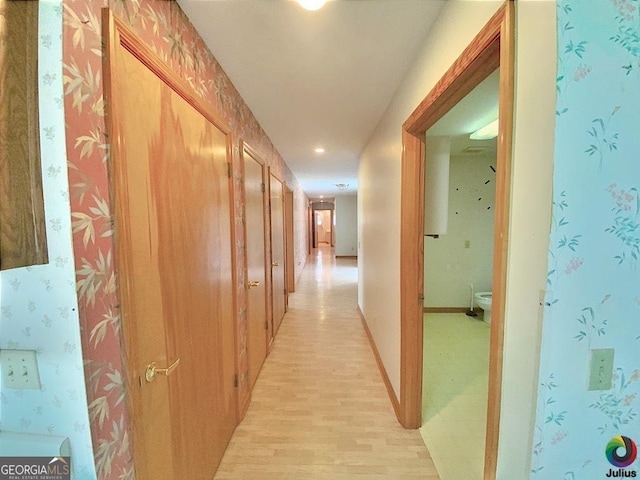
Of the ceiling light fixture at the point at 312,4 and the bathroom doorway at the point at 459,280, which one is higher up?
the ceiling light fixture at the point at 312,4

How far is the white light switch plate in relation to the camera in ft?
2.10

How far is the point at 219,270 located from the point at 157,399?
689 mm

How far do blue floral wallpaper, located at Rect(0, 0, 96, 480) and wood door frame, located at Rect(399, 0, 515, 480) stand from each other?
118cm

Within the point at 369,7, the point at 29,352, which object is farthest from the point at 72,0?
the point at 369,7

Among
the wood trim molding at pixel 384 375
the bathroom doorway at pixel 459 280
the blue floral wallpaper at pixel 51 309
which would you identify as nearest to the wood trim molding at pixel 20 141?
the blue floral wallpaper at pixel 51 309

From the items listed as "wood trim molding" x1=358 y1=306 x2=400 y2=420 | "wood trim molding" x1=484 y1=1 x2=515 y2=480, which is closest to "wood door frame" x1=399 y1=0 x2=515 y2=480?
Result: "wood trim molding" x1=484 y1=1 x2=515 y2=480

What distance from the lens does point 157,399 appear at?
Result: 939mm

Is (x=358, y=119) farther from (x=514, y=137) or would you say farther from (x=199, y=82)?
(x=514, y=137)

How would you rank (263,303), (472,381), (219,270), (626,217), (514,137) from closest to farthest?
(626,217) < (514,137) < (219,270) < (472,381) < (263,303)

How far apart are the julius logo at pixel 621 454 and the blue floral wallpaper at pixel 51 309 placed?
142 cm

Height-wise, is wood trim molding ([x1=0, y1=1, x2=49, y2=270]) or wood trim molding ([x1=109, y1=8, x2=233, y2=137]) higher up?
wood trim molding ([x1=109, y1=8, x2=233, y2=137])

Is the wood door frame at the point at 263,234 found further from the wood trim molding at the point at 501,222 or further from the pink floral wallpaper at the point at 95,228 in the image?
the wood trim molding at the point at 501,222

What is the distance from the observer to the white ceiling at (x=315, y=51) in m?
1.10

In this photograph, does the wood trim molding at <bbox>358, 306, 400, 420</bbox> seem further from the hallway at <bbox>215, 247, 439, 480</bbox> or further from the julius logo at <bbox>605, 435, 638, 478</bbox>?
the julius logo at <bbox>605, 435, 638, 478</bbox>
